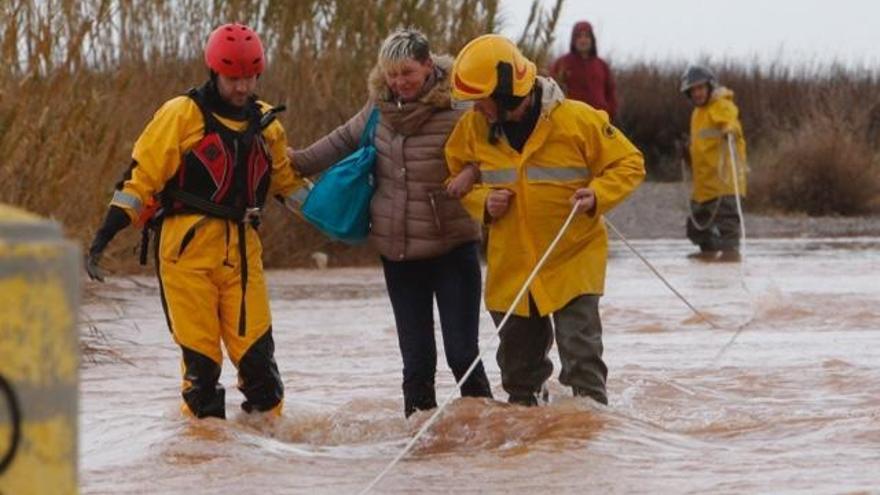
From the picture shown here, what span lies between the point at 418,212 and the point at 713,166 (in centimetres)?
1323

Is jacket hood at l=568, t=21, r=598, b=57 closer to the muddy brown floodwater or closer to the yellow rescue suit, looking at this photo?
the muddy brown floodwater

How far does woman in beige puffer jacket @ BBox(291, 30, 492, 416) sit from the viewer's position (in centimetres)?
843

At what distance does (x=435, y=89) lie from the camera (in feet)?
27.8

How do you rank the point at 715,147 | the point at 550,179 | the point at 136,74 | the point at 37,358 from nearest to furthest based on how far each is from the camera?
the point at 37,358 → the point at 550,179 → the point at 136,74 → the point at 715,147

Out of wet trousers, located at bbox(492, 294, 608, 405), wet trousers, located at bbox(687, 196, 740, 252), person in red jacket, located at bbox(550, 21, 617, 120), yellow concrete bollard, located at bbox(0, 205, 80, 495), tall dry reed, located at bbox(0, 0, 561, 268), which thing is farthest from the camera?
wet trousers, located at bbox(687, 196, 740, 252)

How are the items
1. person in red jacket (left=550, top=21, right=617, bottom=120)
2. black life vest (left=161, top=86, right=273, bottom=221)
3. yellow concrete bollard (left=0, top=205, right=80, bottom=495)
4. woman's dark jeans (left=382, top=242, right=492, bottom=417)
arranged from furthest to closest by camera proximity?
person in red jacket (left=550, top=21, right=617, bottom=120) → woman's dark jeans (left=382, top=242, right=492, bottom=417) → black life vest (left=161, top=86, right=273, bottom=221) → yellow concrete bollard (left=0, top=205, right=80, bottom=495)

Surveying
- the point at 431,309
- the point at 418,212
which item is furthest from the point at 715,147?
the point at 418,212

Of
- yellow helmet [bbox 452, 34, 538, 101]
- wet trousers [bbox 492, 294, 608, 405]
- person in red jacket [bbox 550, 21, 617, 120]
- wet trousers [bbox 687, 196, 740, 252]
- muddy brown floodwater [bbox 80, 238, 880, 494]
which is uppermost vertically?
yellow helmet [bbox 452, 34, 538, 101]

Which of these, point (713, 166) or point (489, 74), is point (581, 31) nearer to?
point (713, 166)

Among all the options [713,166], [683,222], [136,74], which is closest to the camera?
[136,74]

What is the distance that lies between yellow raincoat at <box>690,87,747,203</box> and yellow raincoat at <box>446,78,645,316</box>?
41.2 ft

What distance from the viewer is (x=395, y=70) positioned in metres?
8.36

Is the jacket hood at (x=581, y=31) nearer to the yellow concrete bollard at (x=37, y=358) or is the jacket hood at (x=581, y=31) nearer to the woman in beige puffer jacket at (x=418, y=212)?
the woman in beige puffer jacket at (x=418, y=212)

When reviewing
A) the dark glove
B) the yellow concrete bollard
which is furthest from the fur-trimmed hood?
the yellow concrete bollard
